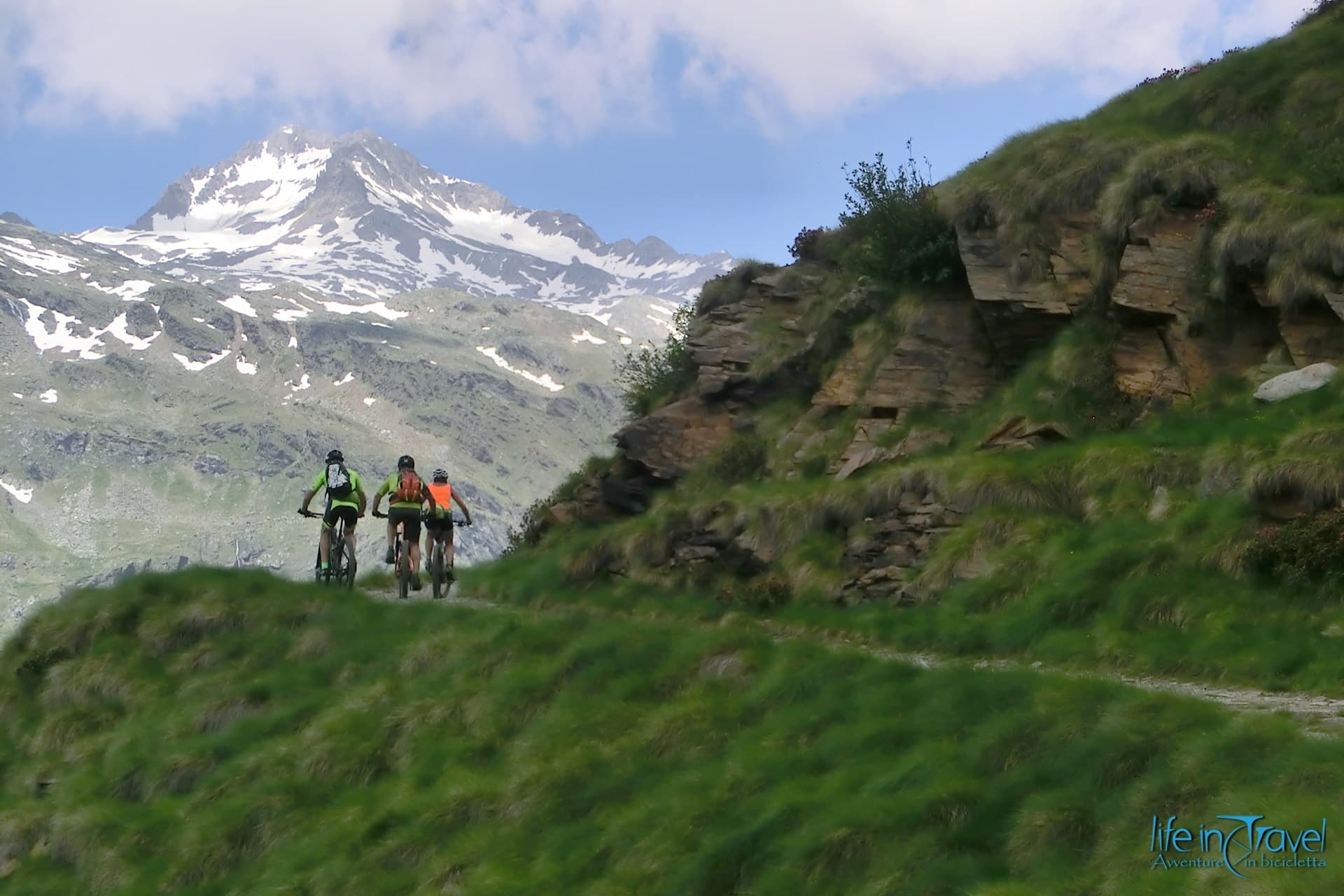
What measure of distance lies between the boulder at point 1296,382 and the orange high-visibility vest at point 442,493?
14.4 metres

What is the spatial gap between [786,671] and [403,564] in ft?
39.5

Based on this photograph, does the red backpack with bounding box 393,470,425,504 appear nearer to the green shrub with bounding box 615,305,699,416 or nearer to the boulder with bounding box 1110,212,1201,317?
the green shrub with bounding box 615,305,699,416

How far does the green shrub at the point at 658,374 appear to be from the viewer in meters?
29.7

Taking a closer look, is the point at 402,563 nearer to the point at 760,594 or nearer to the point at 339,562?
the point at 339,562

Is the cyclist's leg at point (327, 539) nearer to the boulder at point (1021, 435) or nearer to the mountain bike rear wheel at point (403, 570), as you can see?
the mountain bike rear wheel at point (403, 570)

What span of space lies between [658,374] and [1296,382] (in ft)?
54.2

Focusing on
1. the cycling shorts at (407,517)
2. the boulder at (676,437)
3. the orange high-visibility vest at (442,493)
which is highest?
the boulder at (676,437)

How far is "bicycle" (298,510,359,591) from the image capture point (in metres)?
23.8

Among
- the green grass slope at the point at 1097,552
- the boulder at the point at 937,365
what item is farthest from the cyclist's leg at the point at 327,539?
the boulder at the point at 937,365

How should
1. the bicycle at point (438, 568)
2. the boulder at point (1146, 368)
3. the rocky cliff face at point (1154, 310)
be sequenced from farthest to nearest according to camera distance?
the bicycle at point (438, 568)
the boulder at point (1146, 368)
the rocky cliff face at point (1154, 310)

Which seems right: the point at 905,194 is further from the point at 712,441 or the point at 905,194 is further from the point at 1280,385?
the point at 1280,385

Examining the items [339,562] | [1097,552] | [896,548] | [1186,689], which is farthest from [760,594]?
[339,562]

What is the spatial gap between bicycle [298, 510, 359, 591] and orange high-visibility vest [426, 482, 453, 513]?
185 cm

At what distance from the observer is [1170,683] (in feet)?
41.1
